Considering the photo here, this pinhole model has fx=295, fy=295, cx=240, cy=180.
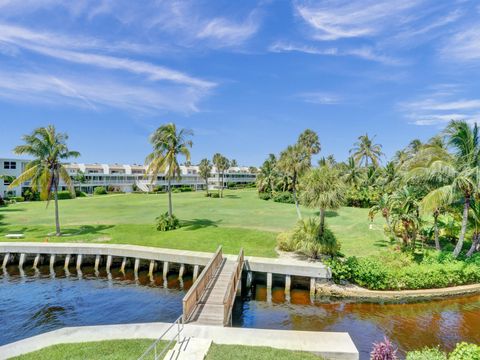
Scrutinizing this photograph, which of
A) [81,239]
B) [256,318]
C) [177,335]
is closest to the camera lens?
[177,335]

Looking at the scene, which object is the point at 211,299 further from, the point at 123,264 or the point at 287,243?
the point at 123,264

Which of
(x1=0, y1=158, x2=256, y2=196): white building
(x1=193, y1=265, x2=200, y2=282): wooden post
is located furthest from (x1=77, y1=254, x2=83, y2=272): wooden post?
(x1=0, y1=158, x2=256, y2=196): white building

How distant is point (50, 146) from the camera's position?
93.7ft

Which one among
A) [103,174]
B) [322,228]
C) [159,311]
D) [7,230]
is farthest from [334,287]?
[103,174]

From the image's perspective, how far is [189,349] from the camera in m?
10.1

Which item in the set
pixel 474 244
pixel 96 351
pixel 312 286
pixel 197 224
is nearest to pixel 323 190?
pixel 312 286

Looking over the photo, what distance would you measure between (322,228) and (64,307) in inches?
677

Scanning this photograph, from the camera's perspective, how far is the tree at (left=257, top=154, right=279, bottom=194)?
66125 millimetres

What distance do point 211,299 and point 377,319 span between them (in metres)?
8.59

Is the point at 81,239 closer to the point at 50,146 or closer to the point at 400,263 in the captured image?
the point at 50,146

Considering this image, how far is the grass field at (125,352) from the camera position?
9.38 metres

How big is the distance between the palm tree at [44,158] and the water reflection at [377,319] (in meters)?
22.4

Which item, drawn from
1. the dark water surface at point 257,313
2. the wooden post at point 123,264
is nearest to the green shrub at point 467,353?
the dark water surface at point 257,313

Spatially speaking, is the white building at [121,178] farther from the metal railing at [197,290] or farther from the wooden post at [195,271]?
the metal railing at [197,290]
